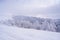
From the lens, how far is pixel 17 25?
3.42ft

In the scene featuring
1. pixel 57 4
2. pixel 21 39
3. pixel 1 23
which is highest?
pixel 57 4

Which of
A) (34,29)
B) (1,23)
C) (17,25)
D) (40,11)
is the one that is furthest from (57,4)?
(1,23)

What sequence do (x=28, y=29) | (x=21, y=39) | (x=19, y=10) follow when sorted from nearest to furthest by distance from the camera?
(x=21, y=39)
(x=28, y=29)
(x=19, y=10)

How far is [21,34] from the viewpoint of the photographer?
2.98 ft

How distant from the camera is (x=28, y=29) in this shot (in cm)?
101

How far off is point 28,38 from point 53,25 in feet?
1.29

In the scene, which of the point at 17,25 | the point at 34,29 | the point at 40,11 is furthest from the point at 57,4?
the point at 17,25

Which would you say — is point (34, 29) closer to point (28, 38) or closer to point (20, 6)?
point (28, 38)

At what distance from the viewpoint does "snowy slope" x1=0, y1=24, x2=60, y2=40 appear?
2.80 feet

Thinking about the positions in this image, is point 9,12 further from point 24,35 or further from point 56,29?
point 56,29

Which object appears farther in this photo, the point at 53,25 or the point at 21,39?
the point at 53,25

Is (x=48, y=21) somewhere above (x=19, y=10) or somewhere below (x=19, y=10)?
below

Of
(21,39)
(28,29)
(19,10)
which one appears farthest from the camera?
(19,10)

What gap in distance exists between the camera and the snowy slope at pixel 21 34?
855mm
